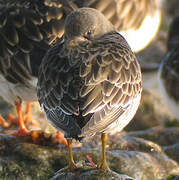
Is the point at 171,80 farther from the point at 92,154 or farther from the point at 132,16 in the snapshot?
the point at 92,154

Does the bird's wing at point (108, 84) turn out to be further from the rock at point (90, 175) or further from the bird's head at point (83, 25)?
the rock at point (90, 175)

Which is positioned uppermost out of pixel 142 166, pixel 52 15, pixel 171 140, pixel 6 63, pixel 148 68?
pixel 52 15

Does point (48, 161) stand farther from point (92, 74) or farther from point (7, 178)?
point (92, 74)

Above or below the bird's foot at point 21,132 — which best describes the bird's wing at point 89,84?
above

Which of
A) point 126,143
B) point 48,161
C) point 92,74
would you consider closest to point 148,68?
point 126,143

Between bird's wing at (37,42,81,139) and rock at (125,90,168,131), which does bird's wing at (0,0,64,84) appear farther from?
rock at (125,90,168,131)

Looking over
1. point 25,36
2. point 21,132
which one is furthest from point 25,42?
point 21,132

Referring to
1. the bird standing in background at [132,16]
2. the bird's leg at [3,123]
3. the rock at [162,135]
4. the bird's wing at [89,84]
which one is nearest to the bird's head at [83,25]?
the bird's wing at [89,84]
